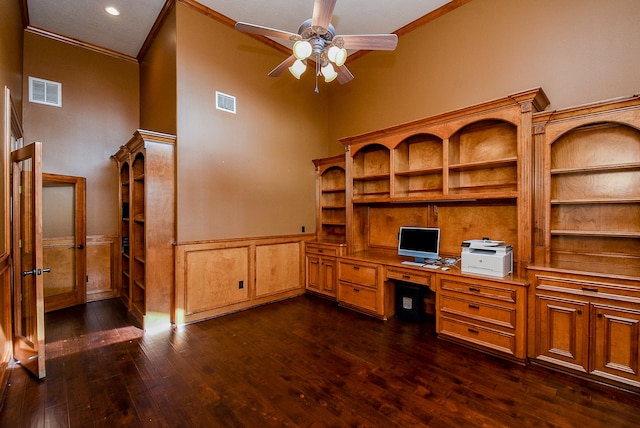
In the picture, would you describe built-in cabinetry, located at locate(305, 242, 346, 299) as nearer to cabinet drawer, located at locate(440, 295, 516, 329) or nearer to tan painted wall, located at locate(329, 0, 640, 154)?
cabinet drawer, located at locate(440, 295, 516, 329)

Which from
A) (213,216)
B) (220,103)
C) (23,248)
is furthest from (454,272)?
(23,248)

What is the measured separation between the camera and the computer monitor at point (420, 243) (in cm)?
348

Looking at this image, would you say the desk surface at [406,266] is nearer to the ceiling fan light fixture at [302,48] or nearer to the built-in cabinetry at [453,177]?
the built-in cabinetry at [453,177]

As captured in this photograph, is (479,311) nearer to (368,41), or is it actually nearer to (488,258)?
(488,258)

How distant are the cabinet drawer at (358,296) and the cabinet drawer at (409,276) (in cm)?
37

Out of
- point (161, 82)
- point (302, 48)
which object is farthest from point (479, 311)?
point (161, 82)

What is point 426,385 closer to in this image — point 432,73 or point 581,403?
point 581,403

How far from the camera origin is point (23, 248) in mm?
2984

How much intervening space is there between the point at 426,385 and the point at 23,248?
163 inches

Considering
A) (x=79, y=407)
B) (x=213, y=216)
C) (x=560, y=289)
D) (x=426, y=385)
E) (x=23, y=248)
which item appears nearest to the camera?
(x=79, y=407)

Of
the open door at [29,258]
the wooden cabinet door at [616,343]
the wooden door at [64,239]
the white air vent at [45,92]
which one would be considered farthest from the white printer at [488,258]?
the white air vent at [45,92]

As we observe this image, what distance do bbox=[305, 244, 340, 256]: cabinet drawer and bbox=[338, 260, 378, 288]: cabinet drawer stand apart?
24 cm

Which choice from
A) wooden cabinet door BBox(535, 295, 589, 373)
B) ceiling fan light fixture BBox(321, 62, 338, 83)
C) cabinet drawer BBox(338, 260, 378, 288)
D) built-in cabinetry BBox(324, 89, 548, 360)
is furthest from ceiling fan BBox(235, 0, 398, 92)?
wooden cabinet door BBox(535, 295, 589, 373)

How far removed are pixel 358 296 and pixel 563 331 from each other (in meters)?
2.16
